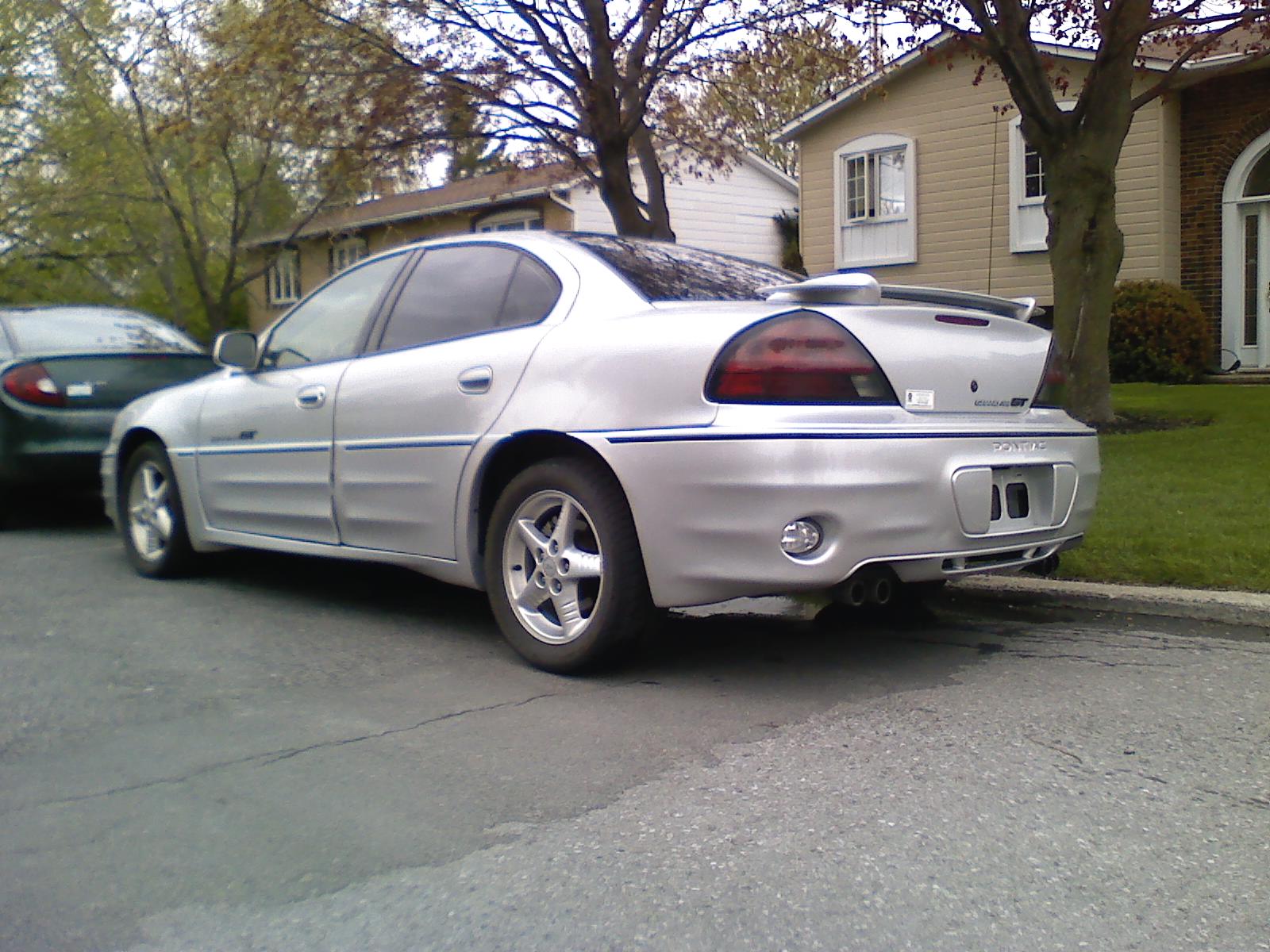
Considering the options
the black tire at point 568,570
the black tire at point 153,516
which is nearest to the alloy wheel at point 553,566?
the black tire at point 568,570

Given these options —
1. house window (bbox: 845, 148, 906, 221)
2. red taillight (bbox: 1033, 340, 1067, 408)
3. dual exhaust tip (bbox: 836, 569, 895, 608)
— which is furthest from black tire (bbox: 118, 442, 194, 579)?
house window (bbox: 845, 148, 906, 221)

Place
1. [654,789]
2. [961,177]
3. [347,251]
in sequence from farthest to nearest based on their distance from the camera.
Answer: [347,251] < [961,177] < [654,789]

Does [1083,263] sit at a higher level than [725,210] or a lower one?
lower

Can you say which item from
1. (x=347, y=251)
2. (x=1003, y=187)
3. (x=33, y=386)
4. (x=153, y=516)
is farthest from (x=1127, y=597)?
(x=347, y=251)

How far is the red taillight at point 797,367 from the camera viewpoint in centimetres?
403

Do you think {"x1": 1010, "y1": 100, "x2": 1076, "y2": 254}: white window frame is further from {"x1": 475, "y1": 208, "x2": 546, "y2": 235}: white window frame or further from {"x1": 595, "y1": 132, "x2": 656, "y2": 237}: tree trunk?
{"x1": 475, "y1": 208, "x2": 546, "y2": 235}: white window frame

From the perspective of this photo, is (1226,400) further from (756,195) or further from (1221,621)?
(756,195)

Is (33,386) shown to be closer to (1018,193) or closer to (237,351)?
(237,351)

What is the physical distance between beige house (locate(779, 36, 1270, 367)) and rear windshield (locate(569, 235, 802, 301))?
1090cm

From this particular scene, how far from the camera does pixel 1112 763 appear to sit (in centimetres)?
347

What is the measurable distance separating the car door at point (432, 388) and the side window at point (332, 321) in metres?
0.21

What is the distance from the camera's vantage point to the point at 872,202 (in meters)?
21.9

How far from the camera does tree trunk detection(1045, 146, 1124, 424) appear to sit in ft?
35.8

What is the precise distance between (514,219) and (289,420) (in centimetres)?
2259
